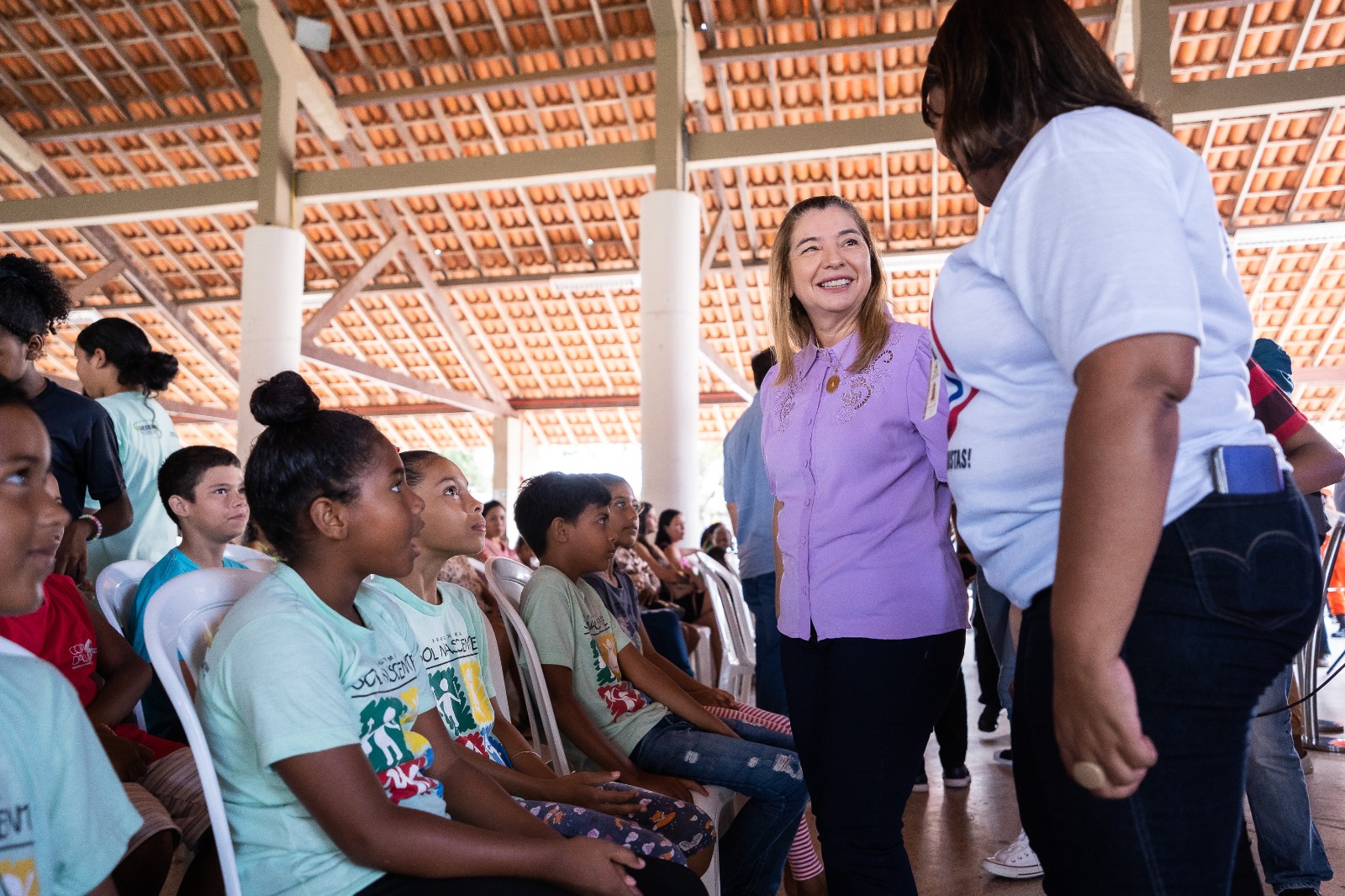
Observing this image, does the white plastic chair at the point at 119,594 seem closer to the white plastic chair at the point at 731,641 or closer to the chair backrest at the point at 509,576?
the chair backrest at the point at 509,576

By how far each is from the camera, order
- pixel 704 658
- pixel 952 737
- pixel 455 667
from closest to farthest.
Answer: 1. pixel 455 667
2. pixel 952 737
3. pixel 704 658

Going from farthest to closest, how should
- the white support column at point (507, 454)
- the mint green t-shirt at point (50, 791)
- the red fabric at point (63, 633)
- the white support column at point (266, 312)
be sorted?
the white support column at point (507, 454)
the white support column at point (266, 312)
the red fabric at point (63, 633)
the mint green t-shirt at point (50, 791)

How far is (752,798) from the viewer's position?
2.15 meters

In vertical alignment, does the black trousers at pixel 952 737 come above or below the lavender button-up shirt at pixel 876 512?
below

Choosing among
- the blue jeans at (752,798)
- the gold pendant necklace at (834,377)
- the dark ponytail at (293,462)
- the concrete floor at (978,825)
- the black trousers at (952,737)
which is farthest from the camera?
the black trousers at (952,737)

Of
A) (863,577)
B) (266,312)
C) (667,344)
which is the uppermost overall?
(266,312)

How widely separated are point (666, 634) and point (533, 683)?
5.79 feet

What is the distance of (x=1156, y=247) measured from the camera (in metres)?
0.75

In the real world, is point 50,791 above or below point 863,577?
below

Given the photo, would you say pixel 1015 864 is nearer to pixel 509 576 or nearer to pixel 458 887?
pixel 509 576

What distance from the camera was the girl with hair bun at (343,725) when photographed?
1.20 metres

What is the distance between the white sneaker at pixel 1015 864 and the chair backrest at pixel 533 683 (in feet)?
3.77

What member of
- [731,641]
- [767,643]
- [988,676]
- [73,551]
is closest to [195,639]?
[73,551]

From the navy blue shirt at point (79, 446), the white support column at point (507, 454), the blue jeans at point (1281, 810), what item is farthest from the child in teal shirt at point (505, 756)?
the white support column at point (507, 454)
